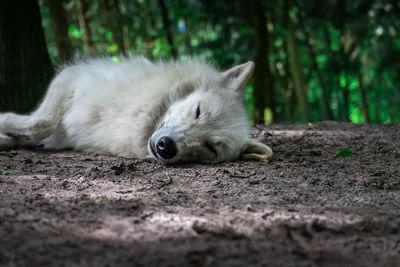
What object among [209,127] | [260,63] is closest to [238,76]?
[209,127]

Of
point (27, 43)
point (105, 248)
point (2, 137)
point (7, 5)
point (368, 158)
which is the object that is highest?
point (7, 5)

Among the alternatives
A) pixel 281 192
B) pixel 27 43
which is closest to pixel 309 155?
pixel 281 192

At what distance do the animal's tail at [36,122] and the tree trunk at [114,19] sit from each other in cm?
473

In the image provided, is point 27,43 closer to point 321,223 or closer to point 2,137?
point 2,137

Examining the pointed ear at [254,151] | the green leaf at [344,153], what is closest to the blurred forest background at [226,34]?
the pointed ear at [254,151]

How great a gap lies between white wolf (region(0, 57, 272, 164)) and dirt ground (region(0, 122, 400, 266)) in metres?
0.19

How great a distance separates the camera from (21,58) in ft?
15.0

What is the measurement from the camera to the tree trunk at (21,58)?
4469 mm

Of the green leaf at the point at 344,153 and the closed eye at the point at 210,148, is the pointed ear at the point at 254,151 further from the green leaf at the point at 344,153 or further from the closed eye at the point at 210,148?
the green leaf at the point at 344,153

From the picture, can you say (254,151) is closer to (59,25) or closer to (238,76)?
(238,76)

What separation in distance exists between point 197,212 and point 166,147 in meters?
1.14

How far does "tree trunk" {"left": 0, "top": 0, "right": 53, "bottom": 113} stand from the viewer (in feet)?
14.7

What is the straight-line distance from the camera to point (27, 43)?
4625 millimetres

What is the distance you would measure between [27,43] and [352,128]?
449cm
